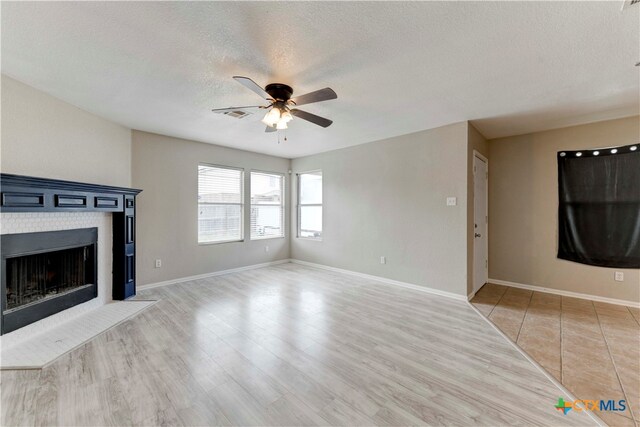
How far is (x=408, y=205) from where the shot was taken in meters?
4.27

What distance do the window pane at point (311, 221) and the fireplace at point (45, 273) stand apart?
3812 mm

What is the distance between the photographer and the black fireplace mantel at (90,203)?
2.32m

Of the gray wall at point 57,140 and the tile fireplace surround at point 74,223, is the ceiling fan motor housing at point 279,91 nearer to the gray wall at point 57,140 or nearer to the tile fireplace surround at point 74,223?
the tile fireplace surround at point 74,223

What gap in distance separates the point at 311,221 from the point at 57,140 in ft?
14.2

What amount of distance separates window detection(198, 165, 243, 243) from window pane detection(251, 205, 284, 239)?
33 centimetres

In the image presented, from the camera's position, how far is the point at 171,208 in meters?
4.41

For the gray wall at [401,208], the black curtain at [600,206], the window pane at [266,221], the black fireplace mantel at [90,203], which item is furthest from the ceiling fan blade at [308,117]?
the black curtain at [600,206]

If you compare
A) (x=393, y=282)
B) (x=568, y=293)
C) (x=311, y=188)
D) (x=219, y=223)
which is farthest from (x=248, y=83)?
(x=568, y=293)

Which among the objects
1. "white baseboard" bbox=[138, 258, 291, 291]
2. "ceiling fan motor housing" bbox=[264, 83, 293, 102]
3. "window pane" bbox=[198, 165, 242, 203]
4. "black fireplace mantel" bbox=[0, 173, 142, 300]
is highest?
"ceiling fan motor housing" bbox=[264, 83, 293, 102]

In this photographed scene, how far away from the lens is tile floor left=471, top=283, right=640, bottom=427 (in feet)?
6.12

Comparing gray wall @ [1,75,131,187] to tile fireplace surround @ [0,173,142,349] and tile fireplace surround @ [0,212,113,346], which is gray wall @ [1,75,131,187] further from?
tile fireplace surround @ [0,212,113,346]

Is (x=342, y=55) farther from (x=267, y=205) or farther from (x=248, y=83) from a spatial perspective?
(x=267, y=205)

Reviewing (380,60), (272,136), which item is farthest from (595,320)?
(272,136)

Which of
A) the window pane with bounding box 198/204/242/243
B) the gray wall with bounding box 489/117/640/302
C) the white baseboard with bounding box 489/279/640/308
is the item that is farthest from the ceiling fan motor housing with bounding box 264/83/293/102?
the white baseboard with bounding box 489/279/640/308
